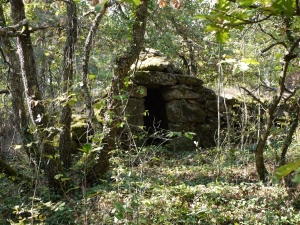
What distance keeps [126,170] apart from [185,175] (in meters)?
3.25

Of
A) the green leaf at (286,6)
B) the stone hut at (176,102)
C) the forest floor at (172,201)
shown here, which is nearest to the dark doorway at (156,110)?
the stone hut at (176,102)

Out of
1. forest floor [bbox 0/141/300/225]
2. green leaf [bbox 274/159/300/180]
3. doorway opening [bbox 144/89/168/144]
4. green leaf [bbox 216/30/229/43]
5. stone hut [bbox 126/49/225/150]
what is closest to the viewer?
green leaf [bbox 274/159/300/180]

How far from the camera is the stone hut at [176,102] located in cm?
881

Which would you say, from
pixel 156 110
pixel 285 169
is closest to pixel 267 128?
pixel 285 169

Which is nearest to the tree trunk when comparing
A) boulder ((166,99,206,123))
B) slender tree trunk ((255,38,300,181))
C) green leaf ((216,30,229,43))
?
slender tree trunk ((255,38,300,181))

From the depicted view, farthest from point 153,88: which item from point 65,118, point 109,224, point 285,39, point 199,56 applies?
point 109,224

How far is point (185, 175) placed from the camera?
6.00m

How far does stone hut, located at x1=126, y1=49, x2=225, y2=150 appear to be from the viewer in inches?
347

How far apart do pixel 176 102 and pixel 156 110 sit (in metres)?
0.93

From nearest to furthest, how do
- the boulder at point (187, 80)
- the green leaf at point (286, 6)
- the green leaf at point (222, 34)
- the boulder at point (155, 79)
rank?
the green leaf at point (286, 6) < the green leaf at point (222, 34) < the boulder at point (155, 79) < the boulder at point (187, 80)

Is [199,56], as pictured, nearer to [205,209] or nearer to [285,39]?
[285,39]

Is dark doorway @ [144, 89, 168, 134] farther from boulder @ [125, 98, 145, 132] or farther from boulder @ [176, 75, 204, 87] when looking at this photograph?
boulder @ [125, 98, 145, 132]

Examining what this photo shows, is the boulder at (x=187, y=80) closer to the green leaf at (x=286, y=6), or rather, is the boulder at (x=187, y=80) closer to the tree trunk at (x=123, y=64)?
the tree trunk at (x=123, y=64)

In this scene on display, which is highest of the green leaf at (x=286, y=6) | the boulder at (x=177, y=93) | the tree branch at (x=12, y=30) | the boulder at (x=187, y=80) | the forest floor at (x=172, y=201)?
the tree branch at (x=12, y=30)
